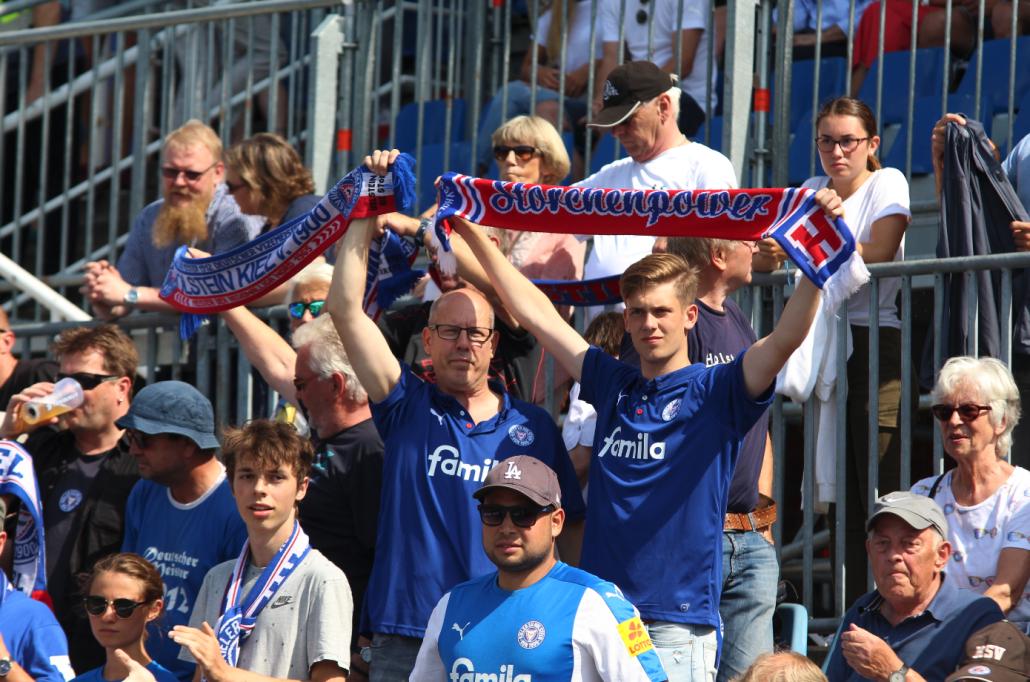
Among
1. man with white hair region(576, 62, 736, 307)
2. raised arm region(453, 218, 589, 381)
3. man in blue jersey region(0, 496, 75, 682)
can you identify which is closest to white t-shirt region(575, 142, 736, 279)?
man with white hair region(576, 62, 736, 307)

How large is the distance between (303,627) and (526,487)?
1097 mm

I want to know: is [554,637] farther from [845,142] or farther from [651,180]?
[845,142]

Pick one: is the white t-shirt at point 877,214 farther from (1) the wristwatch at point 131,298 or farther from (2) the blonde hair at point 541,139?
(1) the wristwatch at point 131,298

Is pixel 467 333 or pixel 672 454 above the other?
pixel 467 333

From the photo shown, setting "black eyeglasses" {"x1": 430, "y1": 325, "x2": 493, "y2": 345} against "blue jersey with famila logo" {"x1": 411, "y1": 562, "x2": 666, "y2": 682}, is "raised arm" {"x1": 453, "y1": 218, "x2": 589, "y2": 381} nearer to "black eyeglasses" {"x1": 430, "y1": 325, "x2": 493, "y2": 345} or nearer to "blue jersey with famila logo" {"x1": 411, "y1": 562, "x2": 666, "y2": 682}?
"black eyeglasses" {"x1": 430, "y1": 325, "x2": 493, "y2": 345}

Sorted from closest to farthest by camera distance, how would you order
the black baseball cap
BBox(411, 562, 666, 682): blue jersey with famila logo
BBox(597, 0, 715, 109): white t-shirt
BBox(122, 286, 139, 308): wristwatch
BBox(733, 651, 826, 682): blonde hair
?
BBox(733, 651, 826, 682): blonde hair, BBox(411, 562, 666, 682): blue jersey with famila logo, the black baseball cap, BBox(122, 286, 139, 308): wristwatch, BBox(597, 0, 715, 109): white t-shirt

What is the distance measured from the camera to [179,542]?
6992mm

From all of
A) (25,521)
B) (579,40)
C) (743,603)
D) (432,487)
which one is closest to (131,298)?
(25,521)

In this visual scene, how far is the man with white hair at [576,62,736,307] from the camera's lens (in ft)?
24.8

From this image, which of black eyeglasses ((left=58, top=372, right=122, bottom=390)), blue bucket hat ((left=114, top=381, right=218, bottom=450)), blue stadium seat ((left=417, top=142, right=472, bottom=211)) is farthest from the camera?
blue stadium seat ((left=417, top=142, right=472, bottom=211))

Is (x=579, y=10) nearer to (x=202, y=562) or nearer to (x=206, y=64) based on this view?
(x=206, y=64)

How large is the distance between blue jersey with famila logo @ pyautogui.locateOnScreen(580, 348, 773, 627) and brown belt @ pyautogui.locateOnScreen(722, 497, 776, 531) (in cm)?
35

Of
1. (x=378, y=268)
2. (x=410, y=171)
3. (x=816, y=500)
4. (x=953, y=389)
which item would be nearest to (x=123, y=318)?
(x=378, y=268)

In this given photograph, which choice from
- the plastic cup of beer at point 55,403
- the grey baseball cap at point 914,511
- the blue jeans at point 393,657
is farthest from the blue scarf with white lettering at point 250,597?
the grey baseball cap at point 914,511
